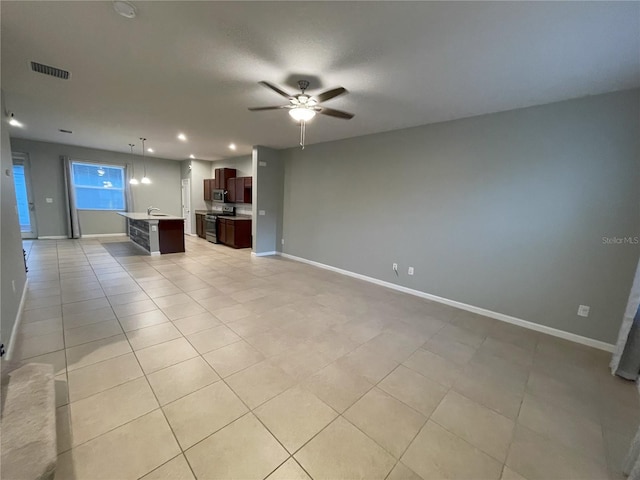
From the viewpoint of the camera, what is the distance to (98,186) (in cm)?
796

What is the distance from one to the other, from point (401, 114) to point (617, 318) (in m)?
3.36

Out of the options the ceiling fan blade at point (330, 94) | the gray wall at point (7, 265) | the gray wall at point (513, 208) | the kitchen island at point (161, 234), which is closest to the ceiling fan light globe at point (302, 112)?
the ceiling fan blade at point (330, 94)

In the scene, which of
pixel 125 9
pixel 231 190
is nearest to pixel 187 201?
pixel 231 190

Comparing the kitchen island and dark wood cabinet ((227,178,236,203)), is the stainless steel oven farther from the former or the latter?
the kitchen island

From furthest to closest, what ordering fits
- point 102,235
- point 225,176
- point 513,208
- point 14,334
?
1. point 102,235
2. point 225,176
3. point 513,208
4. point 14,334

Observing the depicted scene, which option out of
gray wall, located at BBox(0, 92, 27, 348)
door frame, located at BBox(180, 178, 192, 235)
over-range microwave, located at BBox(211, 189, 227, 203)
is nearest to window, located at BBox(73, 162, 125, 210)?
door frame, located at BBox(180, 178, 192, 235)

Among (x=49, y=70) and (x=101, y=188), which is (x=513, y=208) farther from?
(x=101, y=188)

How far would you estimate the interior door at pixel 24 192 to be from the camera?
22.0 ft

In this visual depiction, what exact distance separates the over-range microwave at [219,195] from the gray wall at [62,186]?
2209mm

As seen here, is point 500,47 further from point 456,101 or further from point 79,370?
point 79,370

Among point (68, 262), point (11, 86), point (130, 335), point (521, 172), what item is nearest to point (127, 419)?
point (130, 335)

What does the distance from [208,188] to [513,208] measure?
852cm

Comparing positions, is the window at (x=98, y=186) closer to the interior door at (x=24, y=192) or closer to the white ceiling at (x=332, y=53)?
the interior door at (x=24, y=192)

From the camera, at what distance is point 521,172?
3111 millimetres
